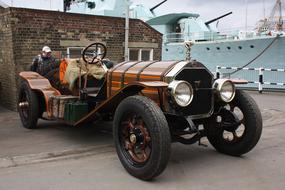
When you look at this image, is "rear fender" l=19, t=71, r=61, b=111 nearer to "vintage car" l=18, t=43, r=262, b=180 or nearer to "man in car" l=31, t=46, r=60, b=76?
"man in car" l=31, t=46, r=60, b=76

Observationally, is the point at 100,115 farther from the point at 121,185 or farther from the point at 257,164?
the point at 257,164

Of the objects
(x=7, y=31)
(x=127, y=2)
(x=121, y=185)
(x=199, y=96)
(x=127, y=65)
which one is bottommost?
(x=121, y=185)

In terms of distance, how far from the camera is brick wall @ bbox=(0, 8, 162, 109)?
1050 centimetres

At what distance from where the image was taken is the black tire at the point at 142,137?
4648 millimetres

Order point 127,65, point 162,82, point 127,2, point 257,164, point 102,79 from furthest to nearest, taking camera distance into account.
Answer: point 127,2
point 102,79
point 127,65
point 257,164
point 162,82

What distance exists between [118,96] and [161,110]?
2.97 feet

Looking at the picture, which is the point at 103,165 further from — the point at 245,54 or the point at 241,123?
the point at 245,54

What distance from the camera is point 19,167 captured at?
18.0 ft

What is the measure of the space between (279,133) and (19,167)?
16.6 ft

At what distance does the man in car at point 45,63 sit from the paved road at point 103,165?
1.44m

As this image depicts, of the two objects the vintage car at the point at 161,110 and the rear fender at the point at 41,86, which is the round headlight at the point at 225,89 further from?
the rear fender at the point at 41,86

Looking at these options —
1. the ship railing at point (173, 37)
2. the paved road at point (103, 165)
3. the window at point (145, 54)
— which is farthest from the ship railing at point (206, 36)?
the paved road at point (103, 165)

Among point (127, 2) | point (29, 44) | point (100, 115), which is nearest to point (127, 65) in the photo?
point (100, 115)

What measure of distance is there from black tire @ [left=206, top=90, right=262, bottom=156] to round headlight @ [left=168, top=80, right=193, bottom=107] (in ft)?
2.72
